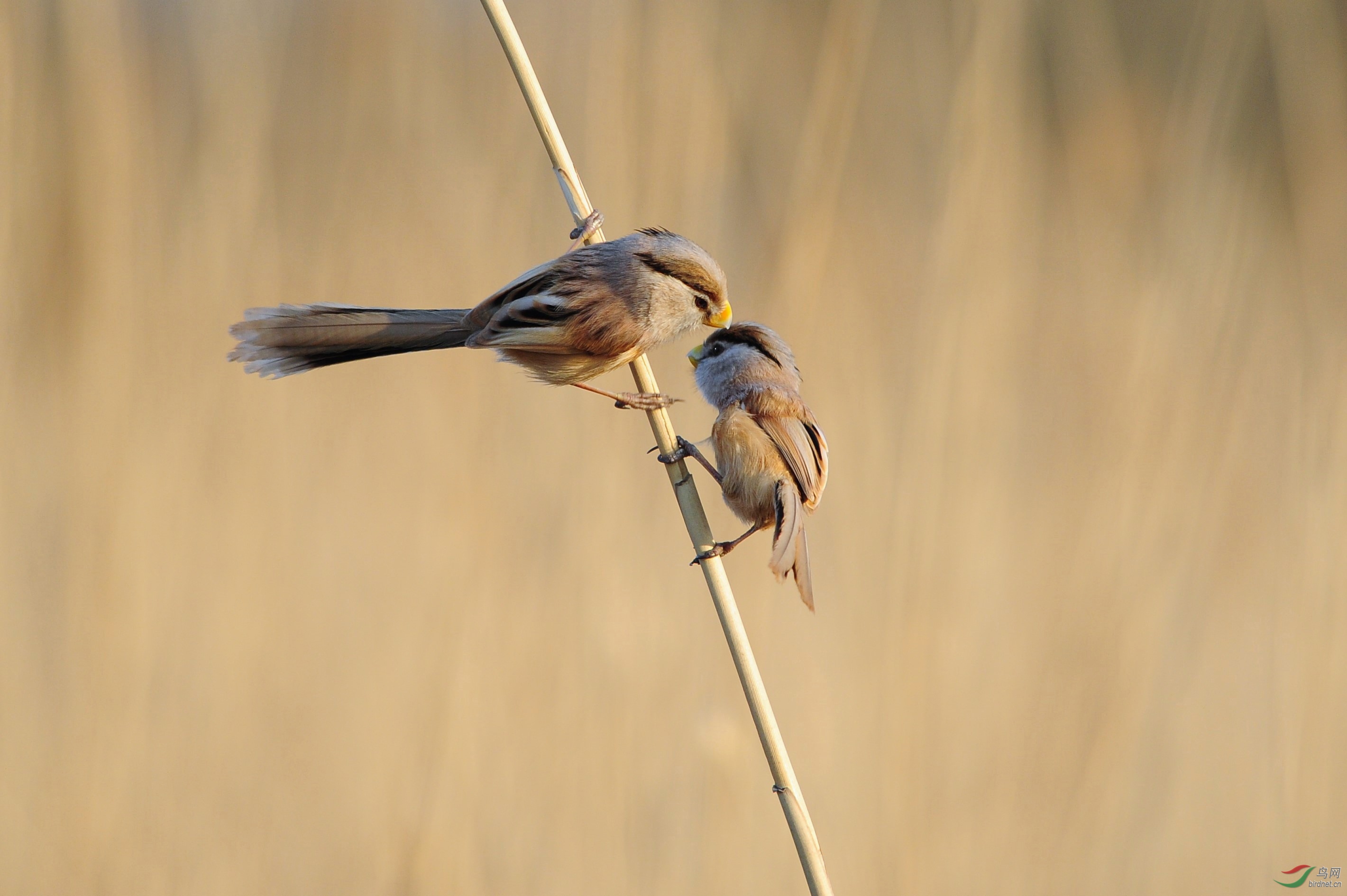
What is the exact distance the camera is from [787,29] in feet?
9.25

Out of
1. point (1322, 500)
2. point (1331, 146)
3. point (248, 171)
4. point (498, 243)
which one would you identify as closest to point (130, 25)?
point (248, 171)

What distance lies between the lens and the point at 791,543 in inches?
50.8

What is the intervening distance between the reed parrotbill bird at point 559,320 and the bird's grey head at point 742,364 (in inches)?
5.9

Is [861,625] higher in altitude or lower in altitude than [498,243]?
lower

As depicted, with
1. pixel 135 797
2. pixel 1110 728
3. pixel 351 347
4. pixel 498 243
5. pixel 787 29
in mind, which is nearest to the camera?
pixel 351 347

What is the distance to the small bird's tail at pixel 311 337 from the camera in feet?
3.71

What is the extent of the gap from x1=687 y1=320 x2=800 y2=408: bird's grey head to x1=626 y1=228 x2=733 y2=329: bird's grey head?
159mm

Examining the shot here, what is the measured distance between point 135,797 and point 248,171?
124 cm

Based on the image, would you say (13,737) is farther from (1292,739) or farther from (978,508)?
(1292,739)

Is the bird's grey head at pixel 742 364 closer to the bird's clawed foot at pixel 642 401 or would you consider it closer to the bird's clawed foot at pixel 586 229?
the bird's clawed foot at pixel 642 401

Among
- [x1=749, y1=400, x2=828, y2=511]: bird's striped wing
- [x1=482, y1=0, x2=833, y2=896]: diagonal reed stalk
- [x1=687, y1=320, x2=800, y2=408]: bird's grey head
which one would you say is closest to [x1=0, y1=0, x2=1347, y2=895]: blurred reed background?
[x1=687, y1=320, x2=800, y2=408]: bird's grey head

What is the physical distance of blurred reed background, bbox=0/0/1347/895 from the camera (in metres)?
1.74

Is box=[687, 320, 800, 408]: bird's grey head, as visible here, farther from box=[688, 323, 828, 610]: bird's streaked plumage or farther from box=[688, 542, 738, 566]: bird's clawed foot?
box=[688, 542, 738, 566]: bird's clawed foot

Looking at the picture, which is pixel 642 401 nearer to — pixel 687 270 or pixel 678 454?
pixel 678 454
